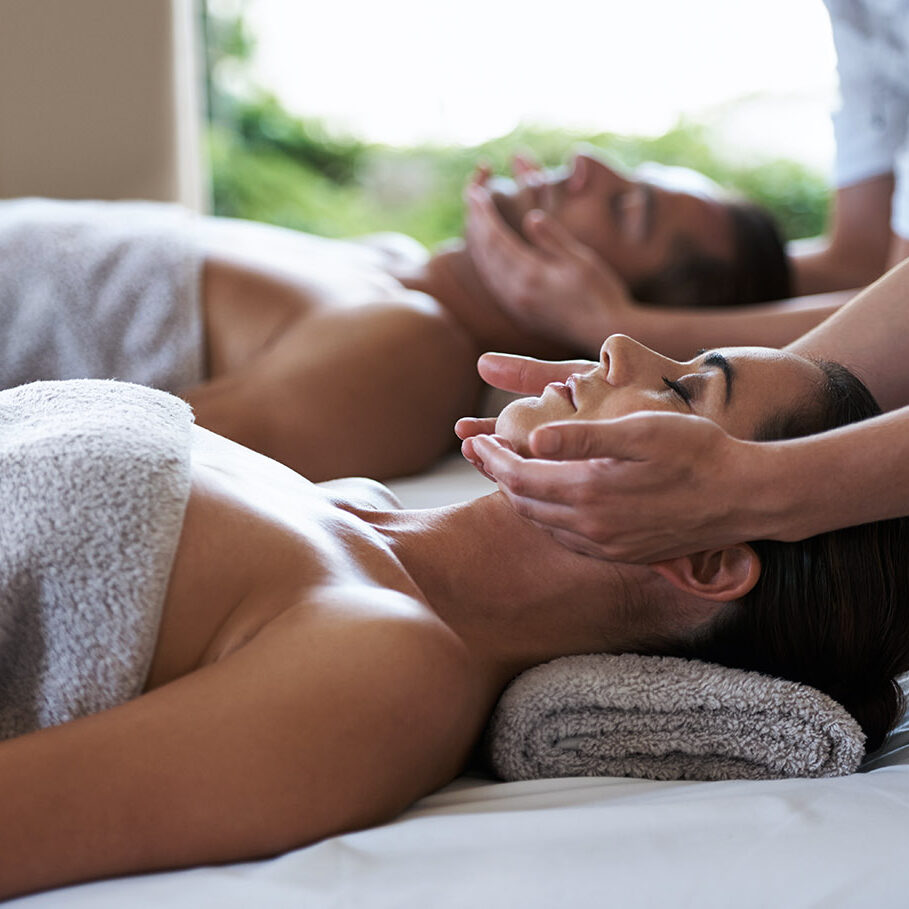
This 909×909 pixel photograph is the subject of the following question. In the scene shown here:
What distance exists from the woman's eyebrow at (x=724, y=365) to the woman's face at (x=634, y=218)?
3.68 feet

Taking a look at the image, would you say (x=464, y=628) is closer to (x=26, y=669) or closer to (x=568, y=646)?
(x=568, y=646)

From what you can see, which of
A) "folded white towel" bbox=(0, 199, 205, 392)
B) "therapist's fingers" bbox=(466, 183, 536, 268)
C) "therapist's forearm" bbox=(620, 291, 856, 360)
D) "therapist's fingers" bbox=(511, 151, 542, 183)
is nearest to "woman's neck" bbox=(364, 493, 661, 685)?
"folded white towel" bbox=(0, 199, 205, 392)

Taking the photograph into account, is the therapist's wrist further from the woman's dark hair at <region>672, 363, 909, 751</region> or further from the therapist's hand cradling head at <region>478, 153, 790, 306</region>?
the therapist's hand cradling head at <region>478, 153, 790, 306</region>

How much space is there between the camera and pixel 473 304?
2.30 meters

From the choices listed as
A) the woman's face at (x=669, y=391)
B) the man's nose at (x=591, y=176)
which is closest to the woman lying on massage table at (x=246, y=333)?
the man's nose at (x=591, y=176)

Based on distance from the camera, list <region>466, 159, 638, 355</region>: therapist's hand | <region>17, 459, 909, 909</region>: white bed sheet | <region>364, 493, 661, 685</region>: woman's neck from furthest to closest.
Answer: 1. <region>466, 159, 638, 355</region>: therapist's hand
2. <region>364, 493, 661, 685</region>: woman's neck
3. <region>17, 459, 909, 909</region>: white bed sheet

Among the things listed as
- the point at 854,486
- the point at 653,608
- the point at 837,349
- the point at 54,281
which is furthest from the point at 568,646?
the point at 54,281

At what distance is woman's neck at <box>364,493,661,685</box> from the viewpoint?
114cm

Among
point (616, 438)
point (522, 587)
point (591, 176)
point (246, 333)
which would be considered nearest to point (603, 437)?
point (616, 438)

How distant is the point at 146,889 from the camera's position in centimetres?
83

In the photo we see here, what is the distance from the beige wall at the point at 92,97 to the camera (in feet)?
7.79

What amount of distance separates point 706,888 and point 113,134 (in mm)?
2081

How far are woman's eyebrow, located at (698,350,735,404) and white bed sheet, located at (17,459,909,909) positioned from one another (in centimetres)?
37

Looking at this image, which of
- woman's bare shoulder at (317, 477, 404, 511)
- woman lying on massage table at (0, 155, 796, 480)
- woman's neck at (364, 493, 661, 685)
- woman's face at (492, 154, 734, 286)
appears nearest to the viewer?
woman's neck at (364, 493, 661, 685)
